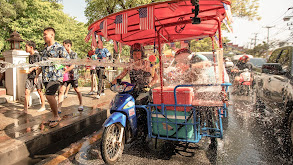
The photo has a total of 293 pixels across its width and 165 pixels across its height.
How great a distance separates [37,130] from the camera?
3.48m

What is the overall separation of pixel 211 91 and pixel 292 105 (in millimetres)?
1340

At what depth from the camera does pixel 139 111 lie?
3352 mm

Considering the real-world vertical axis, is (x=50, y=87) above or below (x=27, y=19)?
below

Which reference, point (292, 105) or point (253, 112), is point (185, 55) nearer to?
point (292, 105)

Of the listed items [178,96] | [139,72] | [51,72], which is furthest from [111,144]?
[51,72]

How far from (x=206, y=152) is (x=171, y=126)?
0.83 meters

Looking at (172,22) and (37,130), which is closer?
(37,130)

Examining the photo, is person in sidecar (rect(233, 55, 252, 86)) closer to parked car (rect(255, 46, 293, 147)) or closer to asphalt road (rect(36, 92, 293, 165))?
parked car (rect(255, 46, 293, 147))

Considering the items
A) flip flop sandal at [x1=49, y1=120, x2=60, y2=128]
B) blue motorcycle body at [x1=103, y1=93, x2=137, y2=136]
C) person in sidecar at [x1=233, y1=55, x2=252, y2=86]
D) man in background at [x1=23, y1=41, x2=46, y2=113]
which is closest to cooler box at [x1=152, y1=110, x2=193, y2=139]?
blue motorcycle body at [x1=103, y1=93, x2=137, y2=136]

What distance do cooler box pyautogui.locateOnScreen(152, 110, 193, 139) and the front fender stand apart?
527 millimetres

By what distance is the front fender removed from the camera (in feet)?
8.65

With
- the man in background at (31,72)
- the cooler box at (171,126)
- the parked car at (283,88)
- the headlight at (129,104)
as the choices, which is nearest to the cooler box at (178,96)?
the cooler box at (171,126)

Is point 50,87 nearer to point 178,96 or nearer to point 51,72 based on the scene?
point 51,72

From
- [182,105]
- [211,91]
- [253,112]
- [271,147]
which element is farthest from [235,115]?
[182,105]
